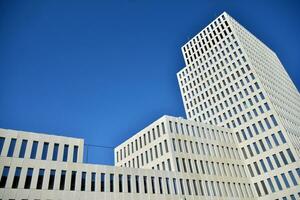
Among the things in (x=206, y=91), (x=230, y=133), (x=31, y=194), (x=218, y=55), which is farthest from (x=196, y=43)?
(x=31, y=194)

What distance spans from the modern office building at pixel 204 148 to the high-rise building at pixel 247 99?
259 mm

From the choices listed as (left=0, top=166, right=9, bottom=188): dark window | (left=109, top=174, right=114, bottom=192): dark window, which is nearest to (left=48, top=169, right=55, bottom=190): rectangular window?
(left=0, top=166, right=9, bottom=188): dark window

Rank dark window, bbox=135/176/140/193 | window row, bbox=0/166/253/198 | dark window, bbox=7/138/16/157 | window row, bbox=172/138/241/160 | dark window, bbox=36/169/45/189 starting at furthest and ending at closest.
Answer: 1. window row, bbox=172/138/241/160
2. dark window, bbox=135/176/140/193
3. dark window, bbox=7/138/16/157
4. window row, bbox=0/166/253/198
5. dark window, bbox=36/169/45/189

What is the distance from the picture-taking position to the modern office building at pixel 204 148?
4056 centimetres

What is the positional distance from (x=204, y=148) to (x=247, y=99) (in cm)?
2229

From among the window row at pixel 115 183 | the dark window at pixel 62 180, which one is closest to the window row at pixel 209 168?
the window row at pixel 115 183

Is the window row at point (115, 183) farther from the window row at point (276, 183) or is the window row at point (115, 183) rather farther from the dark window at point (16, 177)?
the window row at point (276, 183)

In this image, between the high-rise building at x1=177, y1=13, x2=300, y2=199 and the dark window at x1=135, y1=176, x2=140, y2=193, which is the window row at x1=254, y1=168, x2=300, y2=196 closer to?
the high-rise building at x1=177, y1=13, x2=300, y2=199

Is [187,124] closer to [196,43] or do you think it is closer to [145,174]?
[145,174]

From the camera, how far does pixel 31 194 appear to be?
120 ft

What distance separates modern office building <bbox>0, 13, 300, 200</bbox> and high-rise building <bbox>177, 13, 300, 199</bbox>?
26 cm

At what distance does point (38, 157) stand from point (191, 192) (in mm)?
30769

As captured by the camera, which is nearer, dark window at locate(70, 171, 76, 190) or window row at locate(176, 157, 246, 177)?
dark window at locate(70, 171, 76, 190)

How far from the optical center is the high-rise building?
6116cm
